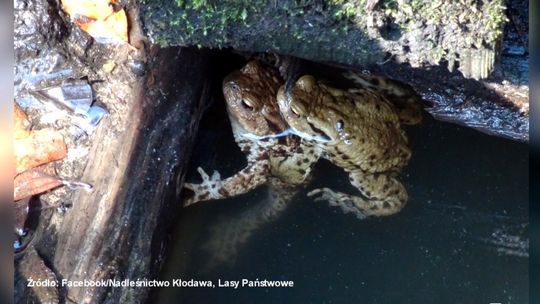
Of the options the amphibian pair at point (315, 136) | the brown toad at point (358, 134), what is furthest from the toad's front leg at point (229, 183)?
the brown toad at point (358, 134)

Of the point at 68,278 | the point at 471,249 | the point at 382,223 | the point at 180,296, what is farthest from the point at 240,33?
the point at 471,249

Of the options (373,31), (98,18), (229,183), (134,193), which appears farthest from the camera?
(229,183)

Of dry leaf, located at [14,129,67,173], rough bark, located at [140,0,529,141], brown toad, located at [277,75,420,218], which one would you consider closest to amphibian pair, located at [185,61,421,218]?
brown toad, located at [277,75,420,218]

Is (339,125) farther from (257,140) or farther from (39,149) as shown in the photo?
(39,149)

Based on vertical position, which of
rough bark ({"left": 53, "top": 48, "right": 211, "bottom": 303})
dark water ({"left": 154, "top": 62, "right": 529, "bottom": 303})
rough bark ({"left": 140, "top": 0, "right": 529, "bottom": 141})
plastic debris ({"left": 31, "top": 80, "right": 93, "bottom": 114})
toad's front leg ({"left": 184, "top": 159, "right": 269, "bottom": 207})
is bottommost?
dark water ({"left": 154, "top": 62, "right": 529, "bottom": 303})

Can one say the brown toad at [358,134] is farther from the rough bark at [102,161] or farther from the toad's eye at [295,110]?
the rough bark at [102,161]

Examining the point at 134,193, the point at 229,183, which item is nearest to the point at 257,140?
the point at 229,183

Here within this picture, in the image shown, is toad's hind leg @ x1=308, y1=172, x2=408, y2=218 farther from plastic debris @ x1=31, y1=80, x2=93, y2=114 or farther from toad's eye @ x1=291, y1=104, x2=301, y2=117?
plastic debris @ x1=31, y1=80, x2=93, y2=114
